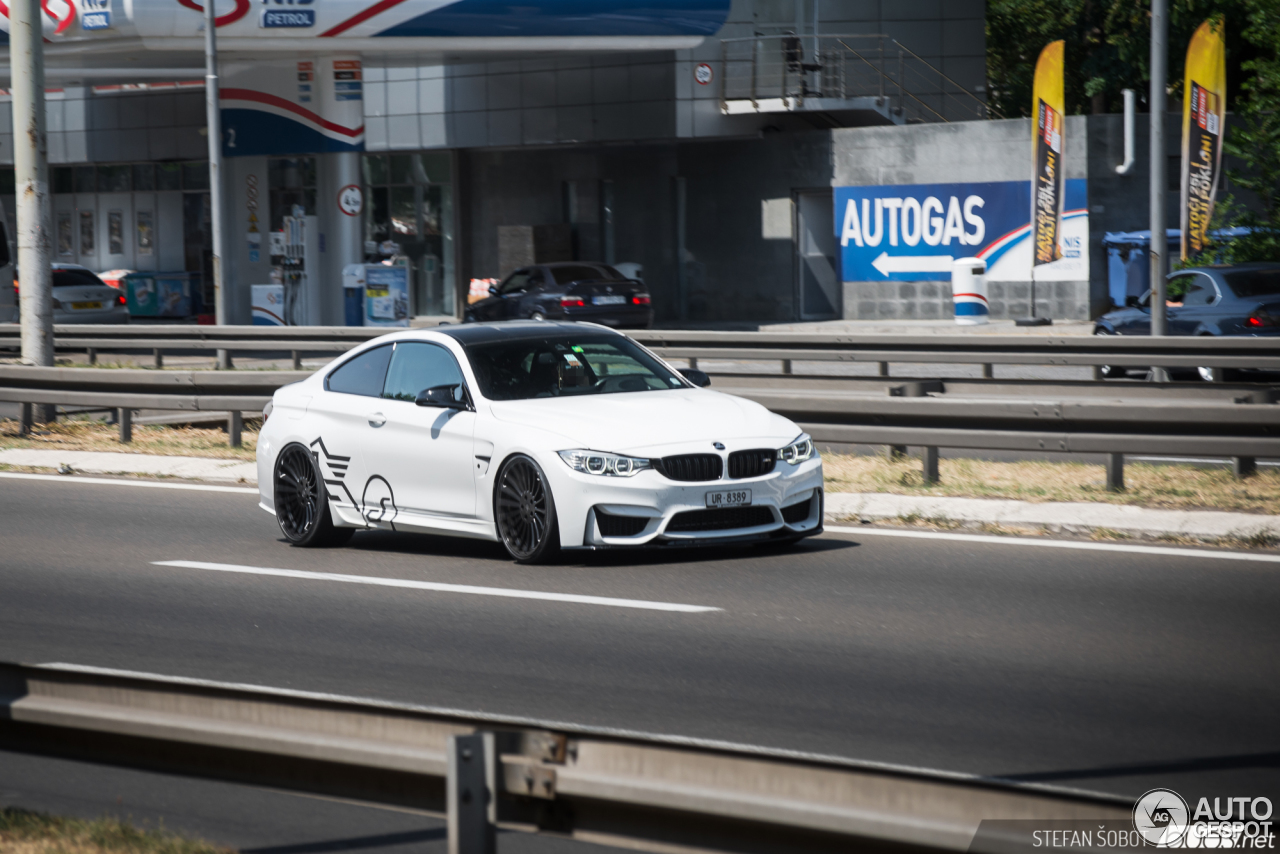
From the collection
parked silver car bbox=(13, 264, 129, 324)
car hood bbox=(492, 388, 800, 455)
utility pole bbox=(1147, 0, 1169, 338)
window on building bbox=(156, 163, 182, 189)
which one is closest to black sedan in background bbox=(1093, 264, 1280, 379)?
utility pole bbox=(1147, 0, 1169, 338)

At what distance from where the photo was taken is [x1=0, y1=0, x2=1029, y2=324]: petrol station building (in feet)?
103

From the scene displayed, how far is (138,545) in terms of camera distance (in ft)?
34.6

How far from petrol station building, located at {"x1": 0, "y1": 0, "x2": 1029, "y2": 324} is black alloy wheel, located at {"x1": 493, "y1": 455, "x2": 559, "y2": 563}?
2359 cm

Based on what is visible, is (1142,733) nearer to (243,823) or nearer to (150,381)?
(243,823)

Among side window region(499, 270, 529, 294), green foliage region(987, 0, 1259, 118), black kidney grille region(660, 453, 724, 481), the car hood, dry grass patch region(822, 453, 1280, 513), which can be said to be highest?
green foliage region(987, 0, 1259, 118)

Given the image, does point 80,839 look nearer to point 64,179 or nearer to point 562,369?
point 562,369

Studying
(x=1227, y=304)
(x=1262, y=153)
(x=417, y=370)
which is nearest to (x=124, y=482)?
(x=417, y=370)

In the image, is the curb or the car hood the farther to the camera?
the curb

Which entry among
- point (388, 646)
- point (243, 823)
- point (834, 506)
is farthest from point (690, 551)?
point (243, 823)

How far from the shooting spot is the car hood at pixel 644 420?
29.0ft

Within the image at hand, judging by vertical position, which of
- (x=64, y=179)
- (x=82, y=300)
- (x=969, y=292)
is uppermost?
(x=64, y=179)

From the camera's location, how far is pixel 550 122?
121 feet

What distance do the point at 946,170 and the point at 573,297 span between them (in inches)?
353

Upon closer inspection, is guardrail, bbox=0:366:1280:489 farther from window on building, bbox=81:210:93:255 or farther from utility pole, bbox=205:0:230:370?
window on building, bbox=81:210:93:255
